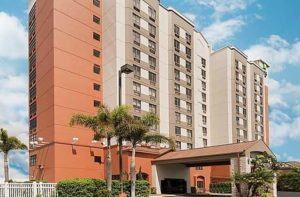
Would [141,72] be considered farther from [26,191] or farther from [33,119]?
[26,191]

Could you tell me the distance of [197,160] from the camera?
44094 millimetres

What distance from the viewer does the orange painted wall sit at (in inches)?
1957

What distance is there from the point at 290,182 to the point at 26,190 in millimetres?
41669

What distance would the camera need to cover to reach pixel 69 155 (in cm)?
4994

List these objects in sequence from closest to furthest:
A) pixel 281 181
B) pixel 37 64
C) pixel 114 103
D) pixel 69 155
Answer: pixel 69 155, pixel 114 103, pixel 37 64, pixel 281 181

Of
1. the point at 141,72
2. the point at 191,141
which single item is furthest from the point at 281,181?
the point at 141,72

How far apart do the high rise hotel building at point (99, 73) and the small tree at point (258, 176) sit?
14343 millimetres

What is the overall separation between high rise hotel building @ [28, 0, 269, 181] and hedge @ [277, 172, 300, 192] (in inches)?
612

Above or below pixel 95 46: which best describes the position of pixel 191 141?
below

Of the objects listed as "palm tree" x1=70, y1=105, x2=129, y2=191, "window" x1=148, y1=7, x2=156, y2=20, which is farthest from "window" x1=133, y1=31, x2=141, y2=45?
"palm tree" x1=70, y1=105, x2=129, y2=191

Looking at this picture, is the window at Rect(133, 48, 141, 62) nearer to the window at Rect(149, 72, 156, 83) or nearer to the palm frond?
the window at Rect(149, 72, 156, 83)

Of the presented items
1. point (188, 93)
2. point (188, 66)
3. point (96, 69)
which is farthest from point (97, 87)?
point (188, 66)

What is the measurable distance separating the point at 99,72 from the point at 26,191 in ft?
83.5

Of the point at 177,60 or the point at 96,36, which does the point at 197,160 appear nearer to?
the point at 96,36
